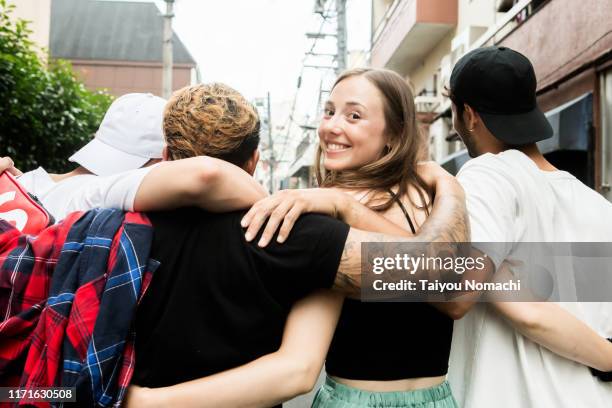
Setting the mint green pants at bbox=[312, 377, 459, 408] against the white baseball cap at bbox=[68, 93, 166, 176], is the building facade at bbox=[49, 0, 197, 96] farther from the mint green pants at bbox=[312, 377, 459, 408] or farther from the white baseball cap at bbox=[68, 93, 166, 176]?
the mint green pants at bbox=[312, 377, 459, 408]

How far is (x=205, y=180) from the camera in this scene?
1.34m

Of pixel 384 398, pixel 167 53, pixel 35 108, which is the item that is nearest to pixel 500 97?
pixel 384 398

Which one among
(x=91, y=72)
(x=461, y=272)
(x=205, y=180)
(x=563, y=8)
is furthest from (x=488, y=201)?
(x=91, y=72)

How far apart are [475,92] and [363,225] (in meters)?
0.72

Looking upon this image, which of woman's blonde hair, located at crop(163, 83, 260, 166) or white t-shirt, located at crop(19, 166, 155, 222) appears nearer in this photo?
white t-shirt, located at crop(19, 166, 155, 222)

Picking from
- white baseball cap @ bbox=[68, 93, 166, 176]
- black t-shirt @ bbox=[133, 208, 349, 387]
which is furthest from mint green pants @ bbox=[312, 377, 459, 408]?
white baseball cap @ bbox=[68, 93, 166, 176]

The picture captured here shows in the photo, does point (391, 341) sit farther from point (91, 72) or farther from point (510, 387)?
point (91, 72)

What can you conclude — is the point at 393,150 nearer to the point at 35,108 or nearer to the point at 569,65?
the point at 569,65

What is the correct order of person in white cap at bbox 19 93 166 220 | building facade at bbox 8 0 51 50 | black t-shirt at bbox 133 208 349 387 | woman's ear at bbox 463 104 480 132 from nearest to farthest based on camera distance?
black t-shirt at bbox 133 208 349 387
woman's ear at bbox 463 104 480 132
person in white cap at bbox 19 93 166 220
building facade at bbox 8 0 51 50

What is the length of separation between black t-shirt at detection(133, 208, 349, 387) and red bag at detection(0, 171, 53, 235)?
1.15 ft

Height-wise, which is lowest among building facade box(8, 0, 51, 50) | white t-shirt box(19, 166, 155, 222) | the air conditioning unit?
white t-shirt box(19, 166, 155, 222)

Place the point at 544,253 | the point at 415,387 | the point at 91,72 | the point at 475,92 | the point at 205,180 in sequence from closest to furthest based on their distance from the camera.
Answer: the point at 205,180 < the point at 415,387 < the point at 544,253 < the point at 475,92 < the point at 91,72

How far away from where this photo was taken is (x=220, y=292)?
1389mm

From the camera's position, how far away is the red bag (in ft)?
4.91
